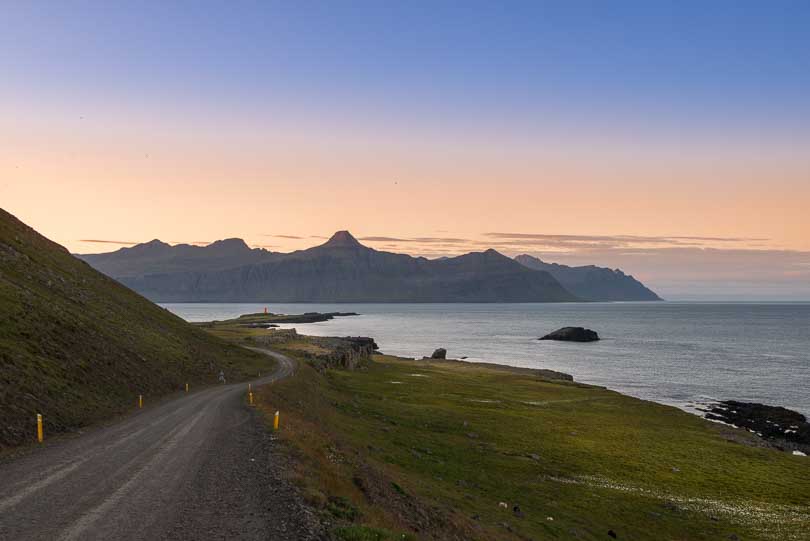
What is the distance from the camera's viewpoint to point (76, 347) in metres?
48.2

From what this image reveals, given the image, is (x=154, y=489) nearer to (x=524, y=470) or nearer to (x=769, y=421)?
(x=524, y=470)

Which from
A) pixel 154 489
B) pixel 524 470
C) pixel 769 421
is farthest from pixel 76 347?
pixel 769 421

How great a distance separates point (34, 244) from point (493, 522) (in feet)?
255

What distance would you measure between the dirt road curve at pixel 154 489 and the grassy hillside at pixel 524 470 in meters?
1.80

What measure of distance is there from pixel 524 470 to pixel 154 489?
28.9 meters

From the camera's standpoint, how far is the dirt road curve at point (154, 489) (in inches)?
669

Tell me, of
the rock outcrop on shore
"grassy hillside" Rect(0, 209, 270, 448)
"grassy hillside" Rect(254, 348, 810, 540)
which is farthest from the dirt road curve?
the rock outcrop on shore

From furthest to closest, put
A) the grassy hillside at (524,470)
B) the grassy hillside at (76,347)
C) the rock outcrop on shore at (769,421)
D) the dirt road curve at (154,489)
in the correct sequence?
the rock outcrop on shore at (769,421) < the grassy hillside at (76,347) < the grassy hillside at (524,470) < the dirt road curve at (154,489)

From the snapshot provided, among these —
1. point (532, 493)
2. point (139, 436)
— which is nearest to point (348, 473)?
point (139, 436)

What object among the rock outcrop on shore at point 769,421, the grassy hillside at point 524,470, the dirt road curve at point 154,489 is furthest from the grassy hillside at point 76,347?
the rock outcrop on shore at point 769,421

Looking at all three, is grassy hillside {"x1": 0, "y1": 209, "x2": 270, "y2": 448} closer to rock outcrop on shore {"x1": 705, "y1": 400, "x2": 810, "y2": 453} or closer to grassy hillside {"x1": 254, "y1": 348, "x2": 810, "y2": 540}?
grassy hillside {"x1": 254, "y1": 348, "x2": 810, "y2": 540}

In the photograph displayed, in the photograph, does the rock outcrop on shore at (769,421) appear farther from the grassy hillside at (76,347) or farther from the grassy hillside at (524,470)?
the grassy hillside at (76,347)

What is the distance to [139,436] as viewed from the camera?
104 feet

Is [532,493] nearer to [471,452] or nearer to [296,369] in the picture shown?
[471,452]
